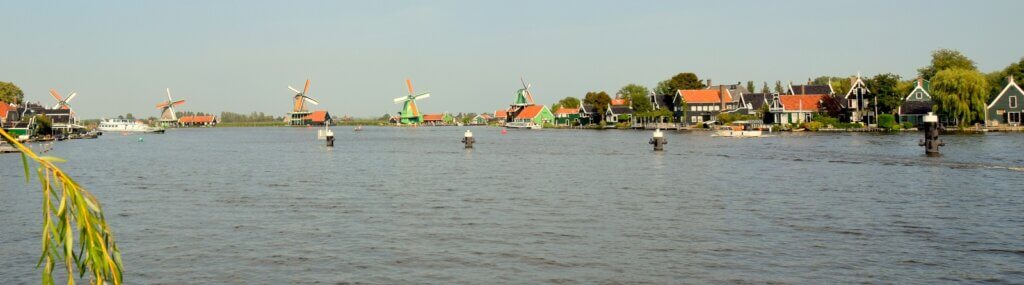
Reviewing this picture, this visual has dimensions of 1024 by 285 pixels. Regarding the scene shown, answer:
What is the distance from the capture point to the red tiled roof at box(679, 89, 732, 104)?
168 meters

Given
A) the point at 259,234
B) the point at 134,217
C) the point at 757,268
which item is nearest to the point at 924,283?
the point at 757,268

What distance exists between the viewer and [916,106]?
402 ft

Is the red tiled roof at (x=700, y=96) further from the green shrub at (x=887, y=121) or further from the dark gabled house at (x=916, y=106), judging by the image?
the green shrub at (x=887, y=121)

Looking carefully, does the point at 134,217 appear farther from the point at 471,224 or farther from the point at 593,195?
the point at 593,195

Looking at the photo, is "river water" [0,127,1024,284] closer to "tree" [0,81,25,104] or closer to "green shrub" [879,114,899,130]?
"green shrub" [879,114,899,130]

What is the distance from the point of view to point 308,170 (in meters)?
55.9

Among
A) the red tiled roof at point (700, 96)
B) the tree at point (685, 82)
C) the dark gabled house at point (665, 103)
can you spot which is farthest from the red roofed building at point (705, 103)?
the tree at point (685, 82)

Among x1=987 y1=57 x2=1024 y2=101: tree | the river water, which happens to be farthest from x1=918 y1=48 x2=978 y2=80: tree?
the river water

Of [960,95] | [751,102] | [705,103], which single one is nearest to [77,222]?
[960,95]

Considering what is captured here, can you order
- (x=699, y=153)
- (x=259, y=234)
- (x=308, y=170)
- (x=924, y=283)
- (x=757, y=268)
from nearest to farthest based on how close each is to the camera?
1. (x=924, y=283)
2. (x=757, y=268)
3. (x=259, y=234)
4. (x=308, y=170)
5. (x=699, y=153)

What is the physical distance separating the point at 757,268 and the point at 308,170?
40863 mm

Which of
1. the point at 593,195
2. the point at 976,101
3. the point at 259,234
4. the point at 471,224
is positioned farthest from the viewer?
the point at 976,101

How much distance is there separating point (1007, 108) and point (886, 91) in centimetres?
1640

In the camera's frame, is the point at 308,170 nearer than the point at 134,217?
No
